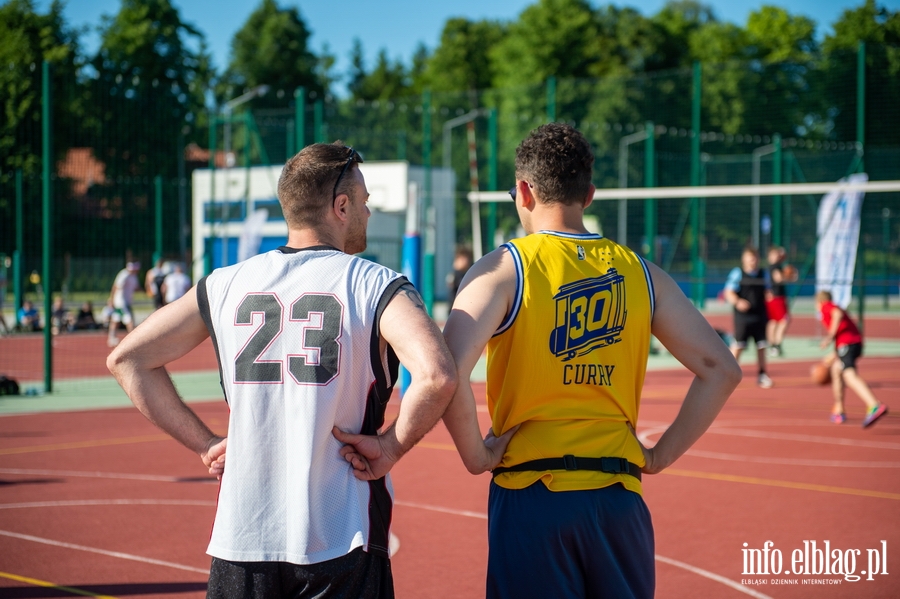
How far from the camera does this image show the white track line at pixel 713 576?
4953mm

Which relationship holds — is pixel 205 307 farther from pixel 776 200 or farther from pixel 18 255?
pixel 776 200

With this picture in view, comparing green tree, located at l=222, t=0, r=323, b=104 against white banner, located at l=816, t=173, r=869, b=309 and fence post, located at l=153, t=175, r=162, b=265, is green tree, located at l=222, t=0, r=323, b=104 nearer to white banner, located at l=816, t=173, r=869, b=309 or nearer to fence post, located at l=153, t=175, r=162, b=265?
fence post, located at l=153, t=175, r=162, b=265

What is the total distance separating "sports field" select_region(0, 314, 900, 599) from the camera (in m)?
5.14

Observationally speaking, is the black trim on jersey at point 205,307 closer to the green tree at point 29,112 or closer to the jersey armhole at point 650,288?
the jersey armhole at point 650,288

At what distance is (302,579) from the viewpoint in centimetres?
246

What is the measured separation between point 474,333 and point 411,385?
0.83 feet

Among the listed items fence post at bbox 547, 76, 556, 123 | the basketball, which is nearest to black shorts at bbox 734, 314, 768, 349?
the basketball

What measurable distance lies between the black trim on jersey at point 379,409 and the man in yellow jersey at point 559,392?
0.21m

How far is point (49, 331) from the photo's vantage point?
12305 millimetres

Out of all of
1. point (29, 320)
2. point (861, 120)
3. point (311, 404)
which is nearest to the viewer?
point (311, 404)

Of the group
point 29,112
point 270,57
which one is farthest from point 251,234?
point 270,57

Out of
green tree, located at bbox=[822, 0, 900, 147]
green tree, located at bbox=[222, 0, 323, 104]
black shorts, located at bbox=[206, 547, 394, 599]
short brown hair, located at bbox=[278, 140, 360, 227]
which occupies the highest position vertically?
green tree, located at bbox=[222, 0, 323, 104]

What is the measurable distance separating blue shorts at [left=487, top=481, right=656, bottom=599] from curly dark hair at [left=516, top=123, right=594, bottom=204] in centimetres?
91

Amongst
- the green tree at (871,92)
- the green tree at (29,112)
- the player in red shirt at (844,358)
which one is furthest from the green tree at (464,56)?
the player in red shirt at (844,358)
